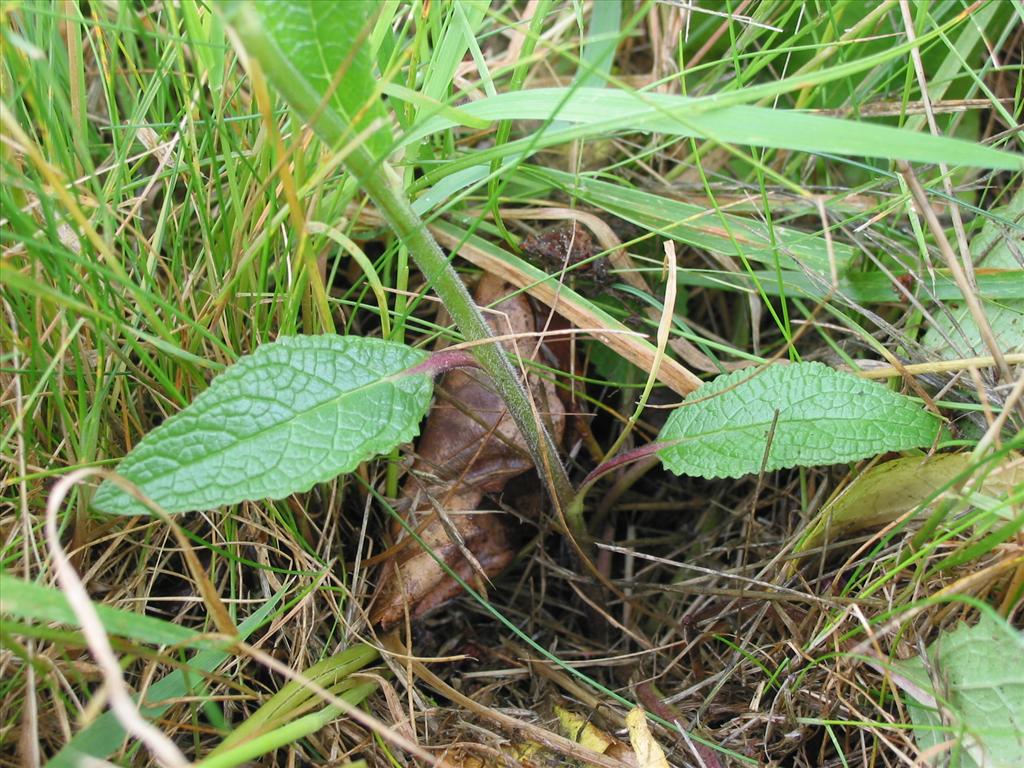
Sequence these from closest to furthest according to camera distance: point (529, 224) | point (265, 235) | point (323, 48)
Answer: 1. point (323, 48)
2. point (265, 235)
3. point (529, 224)

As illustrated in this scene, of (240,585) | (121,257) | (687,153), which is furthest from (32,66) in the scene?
(687,153)

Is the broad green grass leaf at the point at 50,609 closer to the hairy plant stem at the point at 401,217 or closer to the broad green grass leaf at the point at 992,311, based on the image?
the hairy plant stem at the point at 401,217

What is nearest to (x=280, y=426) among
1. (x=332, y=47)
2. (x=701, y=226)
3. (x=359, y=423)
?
(x=359, y=423)

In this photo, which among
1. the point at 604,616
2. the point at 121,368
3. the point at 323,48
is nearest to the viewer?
the point at 323,48

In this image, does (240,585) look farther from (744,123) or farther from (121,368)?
(744,123)

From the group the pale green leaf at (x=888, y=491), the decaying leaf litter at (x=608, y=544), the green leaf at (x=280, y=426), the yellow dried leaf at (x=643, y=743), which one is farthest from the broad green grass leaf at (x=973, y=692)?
the green leaf at (x=280, y=426)

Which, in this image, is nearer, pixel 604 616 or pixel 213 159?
pixel 213 159
